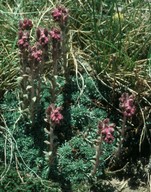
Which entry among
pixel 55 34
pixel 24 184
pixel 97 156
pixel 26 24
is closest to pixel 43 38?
pixel 55 34

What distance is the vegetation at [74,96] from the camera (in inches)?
121

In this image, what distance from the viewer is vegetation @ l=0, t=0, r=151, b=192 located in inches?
121

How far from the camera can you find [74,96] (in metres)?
3.47

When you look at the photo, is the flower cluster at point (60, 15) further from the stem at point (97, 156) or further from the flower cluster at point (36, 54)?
the stem at point (97, 156)

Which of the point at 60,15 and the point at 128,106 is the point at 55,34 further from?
the point at 128,106

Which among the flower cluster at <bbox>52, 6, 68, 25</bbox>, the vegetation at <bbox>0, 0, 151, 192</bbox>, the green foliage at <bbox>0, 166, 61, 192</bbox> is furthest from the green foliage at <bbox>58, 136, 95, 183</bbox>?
the flower cluster at <bbox>52, 6, 68, 25</bbox>


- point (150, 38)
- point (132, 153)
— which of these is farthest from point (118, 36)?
point (132, 153)

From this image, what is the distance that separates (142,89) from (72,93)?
1.54 feet

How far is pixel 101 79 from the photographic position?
139 inches

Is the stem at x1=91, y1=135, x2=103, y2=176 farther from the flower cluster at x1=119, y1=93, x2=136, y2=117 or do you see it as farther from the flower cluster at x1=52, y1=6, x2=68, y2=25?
the flower cluster at x1=52, y1=6, x2=68, y2=25

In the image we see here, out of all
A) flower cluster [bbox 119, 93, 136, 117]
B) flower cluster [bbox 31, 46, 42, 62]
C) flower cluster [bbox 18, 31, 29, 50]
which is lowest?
flower cluster [bbox 119, 93, 136, 117]

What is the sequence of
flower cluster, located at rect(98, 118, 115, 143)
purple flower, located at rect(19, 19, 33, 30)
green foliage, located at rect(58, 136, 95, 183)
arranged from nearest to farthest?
flower cluster, located at rect(98, 118, 115, 143) → purple flower, located at rect(19, 19, 33, 30) → green foliage, located at rect(58, 136, 95, 183)

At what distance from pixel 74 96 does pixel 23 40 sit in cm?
69

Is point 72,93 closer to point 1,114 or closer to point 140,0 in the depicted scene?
point 1,114
